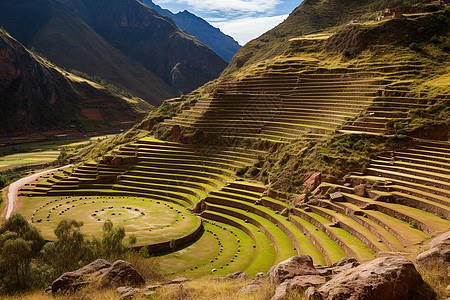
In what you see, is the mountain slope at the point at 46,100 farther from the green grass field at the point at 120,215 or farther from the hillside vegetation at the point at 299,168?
the green grass field at the point at 120,215

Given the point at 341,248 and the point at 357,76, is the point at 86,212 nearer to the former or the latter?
the point at 341,248

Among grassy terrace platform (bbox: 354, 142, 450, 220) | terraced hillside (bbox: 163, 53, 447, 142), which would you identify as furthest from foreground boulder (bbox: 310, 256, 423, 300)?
terraced hillside (bbox: 163, 53, 447, 142)

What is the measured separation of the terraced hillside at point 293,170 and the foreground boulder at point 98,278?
601 centimetres

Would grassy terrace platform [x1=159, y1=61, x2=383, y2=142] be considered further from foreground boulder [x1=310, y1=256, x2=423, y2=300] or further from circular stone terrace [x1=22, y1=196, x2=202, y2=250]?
foreground boulder [x1=310, y1=256, x2=423, y2=300]

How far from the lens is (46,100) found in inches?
4633

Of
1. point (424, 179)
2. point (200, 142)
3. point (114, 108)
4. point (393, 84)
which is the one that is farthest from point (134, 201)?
point (114, 108)

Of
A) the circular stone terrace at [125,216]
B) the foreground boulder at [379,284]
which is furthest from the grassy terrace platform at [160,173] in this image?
the foreground boulder at [379,284]

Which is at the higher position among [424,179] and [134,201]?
[424,179]

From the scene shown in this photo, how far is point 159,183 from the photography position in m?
31.6

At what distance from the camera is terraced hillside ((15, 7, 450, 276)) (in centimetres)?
1662

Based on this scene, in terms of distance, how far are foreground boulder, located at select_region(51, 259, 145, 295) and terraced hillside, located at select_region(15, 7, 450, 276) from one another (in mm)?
6008

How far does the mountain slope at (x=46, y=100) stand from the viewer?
342ft

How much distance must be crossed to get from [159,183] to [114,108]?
103075 millimetres

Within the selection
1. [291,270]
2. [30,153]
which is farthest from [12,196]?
[30,153]
